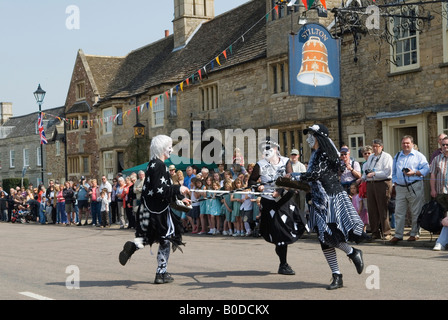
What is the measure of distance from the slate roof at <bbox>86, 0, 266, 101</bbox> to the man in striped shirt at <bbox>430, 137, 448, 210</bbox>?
13452mm

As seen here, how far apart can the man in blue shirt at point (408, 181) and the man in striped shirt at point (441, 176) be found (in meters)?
0.36

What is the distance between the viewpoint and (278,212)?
29.6ft

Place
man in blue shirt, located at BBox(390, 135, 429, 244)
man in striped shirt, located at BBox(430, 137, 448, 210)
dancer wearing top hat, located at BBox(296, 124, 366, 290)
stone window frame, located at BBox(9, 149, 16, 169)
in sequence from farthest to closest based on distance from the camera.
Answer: stone window frame, located at BBox(9, 149, 16, 169)
man in blue shirt, located at BBox(390, 135, 429, 244)
man in striped shirt, located at BBox(430, 137, 448, 210)
dancer wearing top hat, located at BBox(296, 124, 366, 290)

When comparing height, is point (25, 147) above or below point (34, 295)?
above

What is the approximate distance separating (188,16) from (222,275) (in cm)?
2748

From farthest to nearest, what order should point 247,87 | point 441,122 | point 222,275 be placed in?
point 247,87 < point 441,122 < point 222,275

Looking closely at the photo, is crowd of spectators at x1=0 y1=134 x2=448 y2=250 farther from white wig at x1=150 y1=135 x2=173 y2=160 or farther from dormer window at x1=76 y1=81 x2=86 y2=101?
dormer window at x1=76 y1=81 x2=86 y2=101

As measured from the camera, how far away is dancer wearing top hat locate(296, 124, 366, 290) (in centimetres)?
762

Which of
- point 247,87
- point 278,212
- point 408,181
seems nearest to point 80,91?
point 247,87

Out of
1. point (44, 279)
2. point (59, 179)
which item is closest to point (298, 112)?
A: point (44, 279)

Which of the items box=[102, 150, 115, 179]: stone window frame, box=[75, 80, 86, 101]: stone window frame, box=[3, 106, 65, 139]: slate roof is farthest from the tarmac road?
box=[3, 106, 65, 139]: slate roof

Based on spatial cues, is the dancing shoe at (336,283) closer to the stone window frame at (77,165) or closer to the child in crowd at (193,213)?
the child in crowd at (193,213)

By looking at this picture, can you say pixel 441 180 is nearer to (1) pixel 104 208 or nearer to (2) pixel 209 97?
(1) pixel 104 208

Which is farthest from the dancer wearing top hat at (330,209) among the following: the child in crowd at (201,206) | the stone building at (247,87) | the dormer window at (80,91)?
the dormer window at (80,91)
